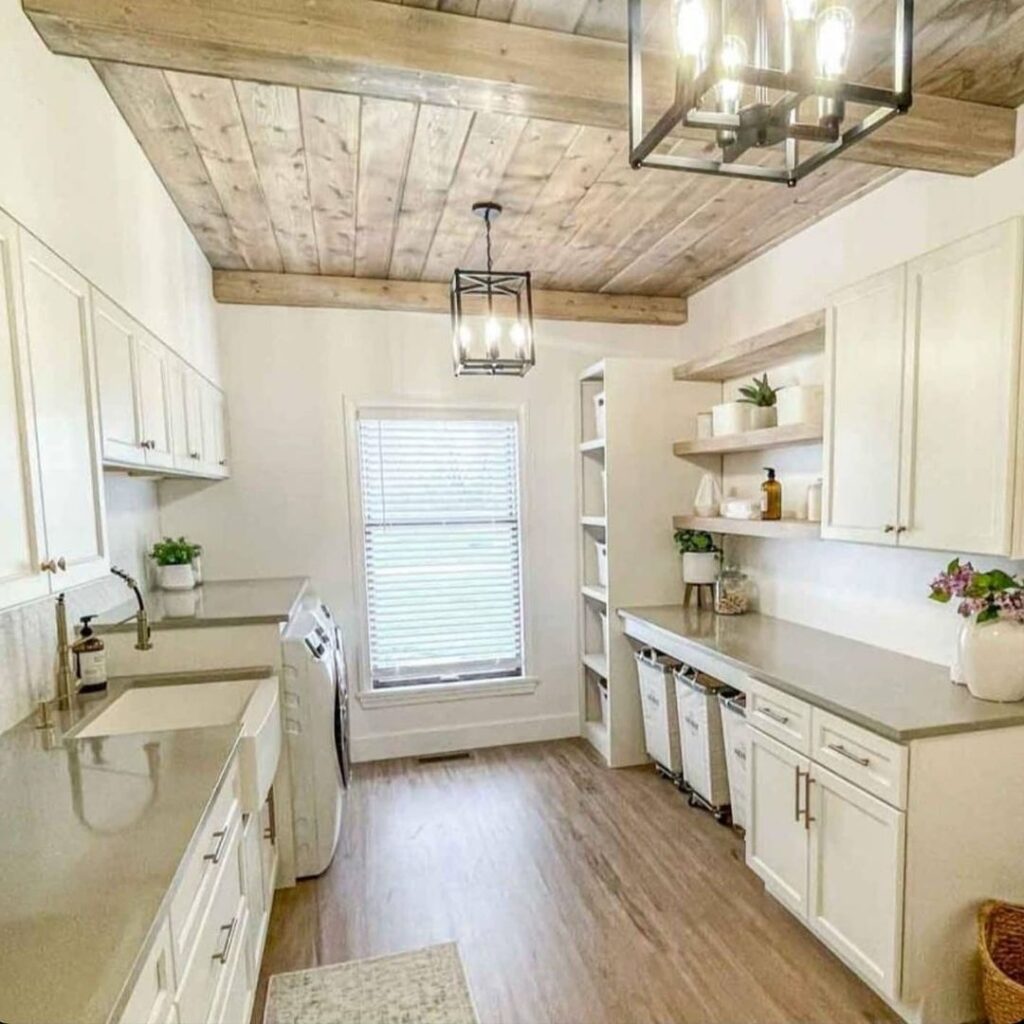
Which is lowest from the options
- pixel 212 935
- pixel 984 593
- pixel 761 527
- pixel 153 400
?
pixel 212 935

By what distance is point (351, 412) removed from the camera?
3.73 metres

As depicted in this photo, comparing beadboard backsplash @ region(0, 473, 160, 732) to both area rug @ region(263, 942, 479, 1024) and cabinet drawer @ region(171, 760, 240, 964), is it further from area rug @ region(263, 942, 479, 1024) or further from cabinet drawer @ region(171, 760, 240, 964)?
area rug @ region(263, 942, 479, 1024)

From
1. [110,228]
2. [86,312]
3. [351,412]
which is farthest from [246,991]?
[351,412]

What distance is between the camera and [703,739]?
3.05 metres

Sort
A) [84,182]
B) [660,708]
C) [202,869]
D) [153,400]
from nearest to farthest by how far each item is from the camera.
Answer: [202,869], [84,182], [153,400], [660,708]

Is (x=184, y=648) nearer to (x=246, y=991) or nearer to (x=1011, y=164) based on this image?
(x=246, y=991)

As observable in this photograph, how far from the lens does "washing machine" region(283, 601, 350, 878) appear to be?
261cm

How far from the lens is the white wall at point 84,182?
4.53 feet

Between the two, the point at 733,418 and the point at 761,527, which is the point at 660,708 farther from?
the point at 733,418

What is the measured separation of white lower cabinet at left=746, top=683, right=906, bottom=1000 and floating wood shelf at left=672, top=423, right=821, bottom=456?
1.05 meters

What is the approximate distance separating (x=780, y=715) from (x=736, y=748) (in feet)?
2.01

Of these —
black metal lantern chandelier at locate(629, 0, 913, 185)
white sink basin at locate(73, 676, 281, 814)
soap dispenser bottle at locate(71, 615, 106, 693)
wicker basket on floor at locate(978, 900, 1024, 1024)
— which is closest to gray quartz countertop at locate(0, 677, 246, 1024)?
white sink basin at locate(73, 676, 281, 814)

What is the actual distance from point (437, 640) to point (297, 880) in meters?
1.55

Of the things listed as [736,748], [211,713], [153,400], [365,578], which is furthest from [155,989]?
[365,578]
